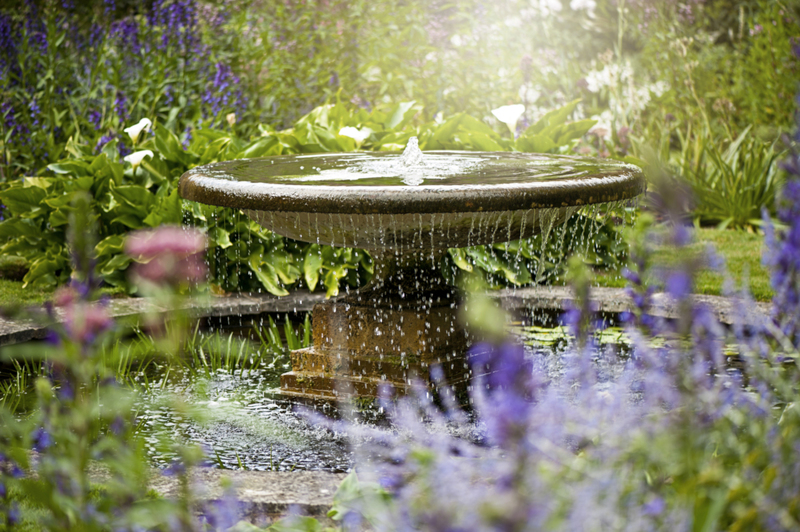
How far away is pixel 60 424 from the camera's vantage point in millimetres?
1463

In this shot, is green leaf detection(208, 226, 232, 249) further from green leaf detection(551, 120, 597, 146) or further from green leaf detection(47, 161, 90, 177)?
green leaf detection(551, 120, 597, 146)

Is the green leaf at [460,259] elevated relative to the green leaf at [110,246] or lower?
lower

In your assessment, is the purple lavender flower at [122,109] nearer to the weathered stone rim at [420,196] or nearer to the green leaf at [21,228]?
the green leaf at [21,228]

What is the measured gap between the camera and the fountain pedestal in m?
3.27

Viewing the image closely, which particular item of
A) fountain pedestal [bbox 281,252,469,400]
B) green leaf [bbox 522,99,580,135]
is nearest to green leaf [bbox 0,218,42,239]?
fountain pedestal [bbox 281,252,469,400]

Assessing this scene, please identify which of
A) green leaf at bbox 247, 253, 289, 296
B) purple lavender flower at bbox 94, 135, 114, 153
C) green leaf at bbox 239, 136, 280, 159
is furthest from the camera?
purple lavender flower at bbox 94, 135, 114, 153

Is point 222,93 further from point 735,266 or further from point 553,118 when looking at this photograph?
point 735,266

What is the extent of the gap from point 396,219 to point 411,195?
402mm

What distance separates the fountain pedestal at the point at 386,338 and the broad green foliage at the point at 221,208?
3.96 feet

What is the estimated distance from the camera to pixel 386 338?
3312 mm

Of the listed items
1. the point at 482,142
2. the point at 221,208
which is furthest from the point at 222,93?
the point at 482,142

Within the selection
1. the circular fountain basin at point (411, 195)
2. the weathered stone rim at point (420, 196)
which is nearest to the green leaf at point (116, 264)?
the circular fountain basin at point (411, 195)

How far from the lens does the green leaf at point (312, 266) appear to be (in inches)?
182

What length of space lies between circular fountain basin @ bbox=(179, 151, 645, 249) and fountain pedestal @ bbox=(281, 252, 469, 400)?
17 centimetres
